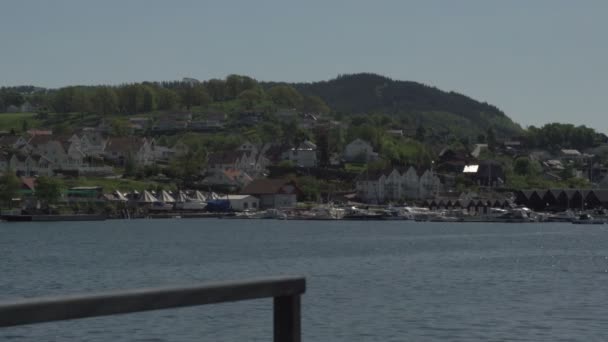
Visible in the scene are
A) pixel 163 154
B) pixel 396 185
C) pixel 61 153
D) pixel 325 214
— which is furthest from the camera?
pixel 163 154

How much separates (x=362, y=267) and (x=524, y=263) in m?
9.53

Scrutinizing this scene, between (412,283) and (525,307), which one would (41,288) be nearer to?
(412,283)

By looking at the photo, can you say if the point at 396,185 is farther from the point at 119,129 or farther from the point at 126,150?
the point at 119,129

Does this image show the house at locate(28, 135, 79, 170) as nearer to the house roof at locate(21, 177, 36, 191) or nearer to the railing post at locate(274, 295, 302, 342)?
the house roof at locate(21, 177, 36, 191)

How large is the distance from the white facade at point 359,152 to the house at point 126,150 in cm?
3305

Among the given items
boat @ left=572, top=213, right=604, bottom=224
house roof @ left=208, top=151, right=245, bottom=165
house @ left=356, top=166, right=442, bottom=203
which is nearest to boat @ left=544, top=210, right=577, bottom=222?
boat @ left=572, top=213, right=604, bottom=224

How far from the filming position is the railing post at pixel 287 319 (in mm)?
4582

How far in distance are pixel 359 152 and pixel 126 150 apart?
39377mm

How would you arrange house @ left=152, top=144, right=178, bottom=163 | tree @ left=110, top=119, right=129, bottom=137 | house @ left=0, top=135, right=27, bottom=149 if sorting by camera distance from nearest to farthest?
house @ left=0, top=135, right=27, bottom=149
house @ left=152, top=144, right=178, bottom=163
tree @ left=110, top=119, right=129, bottom=137

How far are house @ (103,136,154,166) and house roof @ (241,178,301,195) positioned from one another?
18243mm

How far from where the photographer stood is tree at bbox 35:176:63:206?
370ft

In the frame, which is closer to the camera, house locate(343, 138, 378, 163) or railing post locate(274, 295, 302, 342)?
railing post locate(274, 295, 302, 342)

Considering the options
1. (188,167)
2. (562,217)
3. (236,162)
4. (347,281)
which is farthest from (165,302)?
(236,162)

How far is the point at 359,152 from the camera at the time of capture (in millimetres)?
169625
